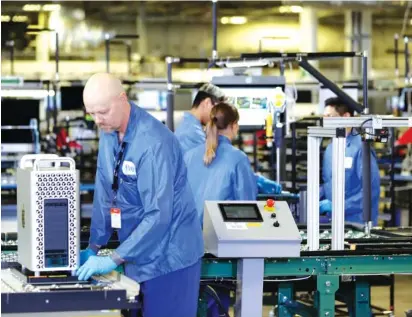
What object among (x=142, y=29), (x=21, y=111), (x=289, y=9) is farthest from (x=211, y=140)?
(x=289, y=9)

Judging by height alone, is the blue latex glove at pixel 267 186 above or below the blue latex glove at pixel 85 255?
above

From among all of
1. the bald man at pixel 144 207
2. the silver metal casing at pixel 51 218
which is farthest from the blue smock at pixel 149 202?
the silver metal casing at pixel 51 218

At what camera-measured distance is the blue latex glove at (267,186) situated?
281 inches

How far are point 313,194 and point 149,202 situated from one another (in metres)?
1.39

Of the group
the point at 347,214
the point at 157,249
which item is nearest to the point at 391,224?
the point at 347,214

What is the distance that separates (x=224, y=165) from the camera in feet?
18.6

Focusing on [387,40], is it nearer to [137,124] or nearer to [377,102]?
[377,102]

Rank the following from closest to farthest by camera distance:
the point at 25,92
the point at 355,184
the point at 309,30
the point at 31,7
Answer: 1. the point at 355,184
2. the point at 25,92
3. the point at 309,30
4. the point at 31,7

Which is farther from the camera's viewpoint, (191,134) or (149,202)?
(191,134)

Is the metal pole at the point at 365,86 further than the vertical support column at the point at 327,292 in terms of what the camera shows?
Yes

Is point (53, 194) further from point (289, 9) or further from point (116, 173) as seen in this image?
point (289, 9)

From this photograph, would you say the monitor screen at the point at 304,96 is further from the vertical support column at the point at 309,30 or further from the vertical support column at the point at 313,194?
the vertical support column at the point at 313,194

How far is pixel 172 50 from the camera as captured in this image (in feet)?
74.5

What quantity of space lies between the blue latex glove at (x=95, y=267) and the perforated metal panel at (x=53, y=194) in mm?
72
